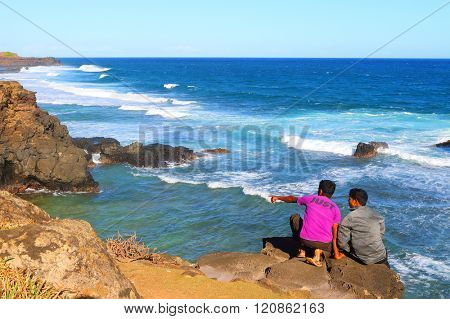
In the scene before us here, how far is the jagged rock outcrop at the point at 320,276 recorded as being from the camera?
7121 mm

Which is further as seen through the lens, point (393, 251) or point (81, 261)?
point (393, 251)

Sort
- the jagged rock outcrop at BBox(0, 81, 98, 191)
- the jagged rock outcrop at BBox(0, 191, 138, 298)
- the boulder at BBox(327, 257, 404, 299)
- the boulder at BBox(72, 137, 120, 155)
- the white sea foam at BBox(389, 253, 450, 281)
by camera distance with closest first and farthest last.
A: the jagged rock outcrop at BBox(0, 191, 138, 298)
the boulder at BBox(327, 257, 404, 299)
the white sea foam at BBox(389, 253, 450, 281)
the jagged rock outcrop at BBox(0, 81, 98, 191)
the boulder at BBox(72, 137, 120, 155)

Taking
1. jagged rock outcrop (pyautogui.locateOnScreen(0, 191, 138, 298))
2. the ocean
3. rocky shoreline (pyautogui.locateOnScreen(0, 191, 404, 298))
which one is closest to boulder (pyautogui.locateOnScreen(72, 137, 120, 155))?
the ocean

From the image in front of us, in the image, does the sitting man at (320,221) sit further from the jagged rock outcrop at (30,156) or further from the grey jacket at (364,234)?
A: the jagged rock outcrop at (30,156)

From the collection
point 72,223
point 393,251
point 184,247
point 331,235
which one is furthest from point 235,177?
point 72,223

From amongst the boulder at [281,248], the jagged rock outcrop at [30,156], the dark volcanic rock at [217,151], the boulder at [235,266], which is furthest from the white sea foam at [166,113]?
the boulder at [235,266]

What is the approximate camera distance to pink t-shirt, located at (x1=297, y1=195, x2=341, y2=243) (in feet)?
24.5

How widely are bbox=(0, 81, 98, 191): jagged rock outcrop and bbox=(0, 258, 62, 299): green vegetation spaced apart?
14092mm

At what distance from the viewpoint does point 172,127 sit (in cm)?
3347

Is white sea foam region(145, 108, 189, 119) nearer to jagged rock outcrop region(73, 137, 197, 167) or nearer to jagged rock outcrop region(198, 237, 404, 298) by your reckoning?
jagged rock outcrop region(73, 137, 197, 167)

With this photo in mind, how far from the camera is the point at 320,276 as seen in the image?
739 cm

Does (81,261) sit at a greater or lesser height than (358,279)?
greater

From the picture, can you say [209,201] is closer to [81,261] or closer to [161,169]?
[161,169]

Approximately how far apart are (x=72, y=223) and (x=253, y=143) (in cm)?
2280
